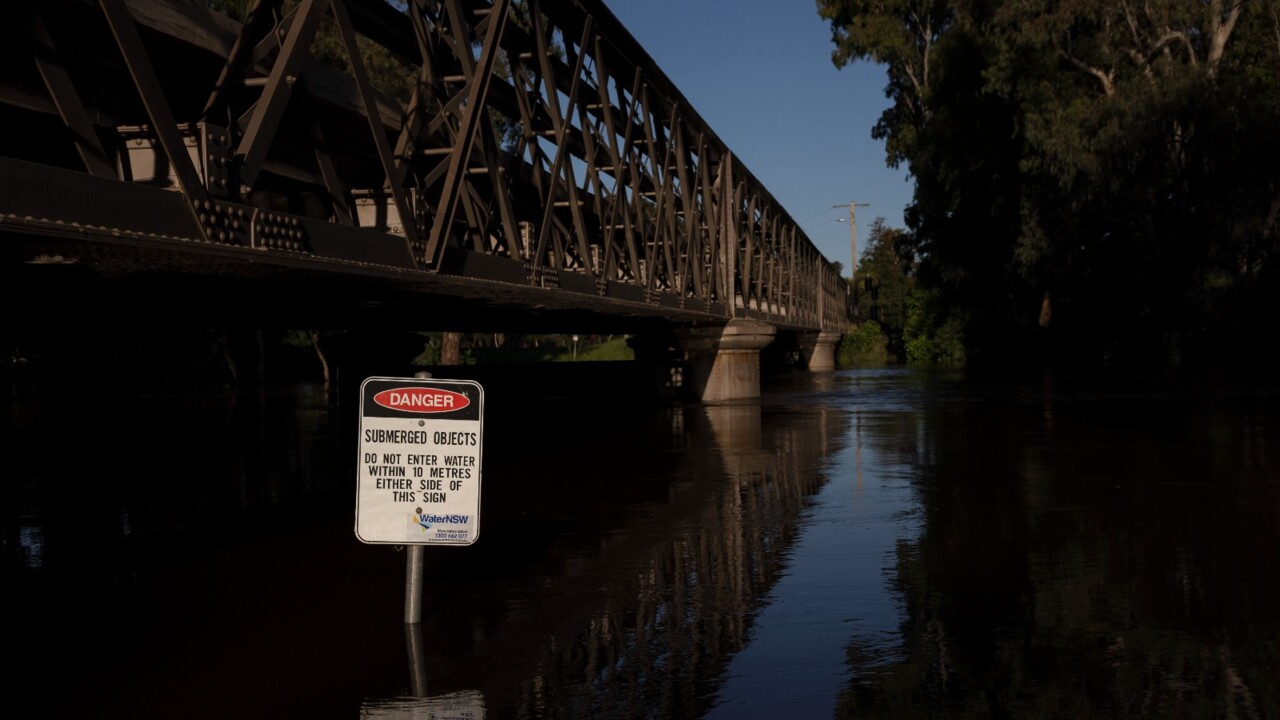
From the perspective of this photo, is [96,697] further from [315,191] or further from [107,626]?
[315,191]

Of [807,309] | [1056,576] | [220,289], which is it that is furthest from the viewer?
[807,309]

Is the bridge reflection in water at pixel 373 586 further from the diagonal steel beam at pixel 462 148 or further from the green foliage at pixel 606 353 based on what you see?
the green foliage at pixel 606 353

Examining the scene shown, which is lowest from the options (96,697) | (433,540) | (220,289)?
(96,697)

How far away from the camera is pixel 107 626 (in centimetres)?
755

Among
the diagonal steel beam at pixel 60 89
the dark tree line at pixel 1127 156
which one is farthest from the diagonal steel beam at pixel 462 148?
the dark tree line at pixel 1127 156

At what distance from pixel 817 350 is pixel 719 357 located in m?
42.4

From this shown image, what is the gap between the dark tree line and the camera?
41.7 metres

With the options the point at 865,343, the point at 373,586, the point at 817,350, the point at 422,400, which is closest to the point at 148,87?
the point at 422,400

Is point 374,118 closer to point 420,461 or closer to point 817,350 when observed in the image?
point 420,461

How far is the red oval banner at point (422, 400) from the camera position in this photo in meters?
7.02

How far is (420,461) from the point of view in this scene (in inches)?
275

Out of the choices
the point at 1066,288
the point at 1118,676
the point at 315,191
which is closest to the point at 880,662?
the point at 1118,676

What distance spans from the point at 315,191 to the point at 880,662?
11127mm

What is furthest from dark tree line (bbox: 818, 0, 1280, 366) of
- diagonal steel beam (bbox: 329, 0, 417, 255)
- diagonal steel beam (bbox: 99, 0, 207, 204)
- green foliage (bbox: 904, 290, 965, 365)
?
diagonal steel beam (bbox: 99, 0, 207, 204)
